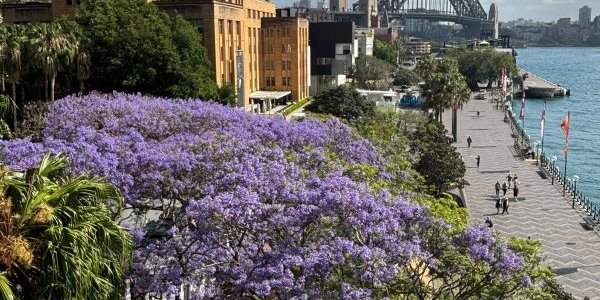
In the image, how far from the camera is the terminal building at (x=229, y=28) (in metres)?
57.4

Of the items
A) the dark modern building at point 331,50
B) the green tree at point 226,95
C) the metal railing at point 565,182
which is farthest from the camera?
the dark modern building at point 331,50

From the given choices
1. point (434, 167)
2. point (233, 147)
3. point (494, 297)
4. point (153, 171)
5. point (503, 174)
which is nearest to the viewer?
point (494, 297)

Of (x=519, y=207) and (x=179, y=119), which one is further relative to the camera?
(x=519, y=207)

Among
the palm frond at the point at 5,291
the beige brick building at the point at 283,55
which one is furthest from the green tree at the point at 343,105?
the palm frond at the point at 5,291

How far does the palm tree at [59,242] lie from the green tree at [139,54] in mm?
33972

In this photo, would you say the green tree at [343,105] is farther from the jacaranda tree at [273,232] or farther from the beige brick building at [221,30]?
the jacaranda tree at [273,232]

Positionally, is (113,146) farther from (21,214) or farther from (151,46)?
(151,46)

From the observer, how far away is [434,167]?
42.8 m

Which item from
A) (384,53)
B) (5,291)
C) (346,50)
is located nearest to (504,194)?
(5,291)

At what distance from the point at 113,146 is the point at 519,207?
32.2 meters

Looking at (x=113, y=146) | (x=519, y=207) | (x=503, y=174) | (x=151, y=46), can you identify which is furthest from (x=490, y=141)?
(x=113, y=146)

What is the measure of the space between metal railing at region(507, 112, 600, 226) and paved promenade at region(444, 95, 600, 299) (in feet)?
2.23

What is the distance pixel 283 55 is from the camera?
280 feet

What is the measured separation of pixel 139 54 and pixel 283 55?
40.5 meters
